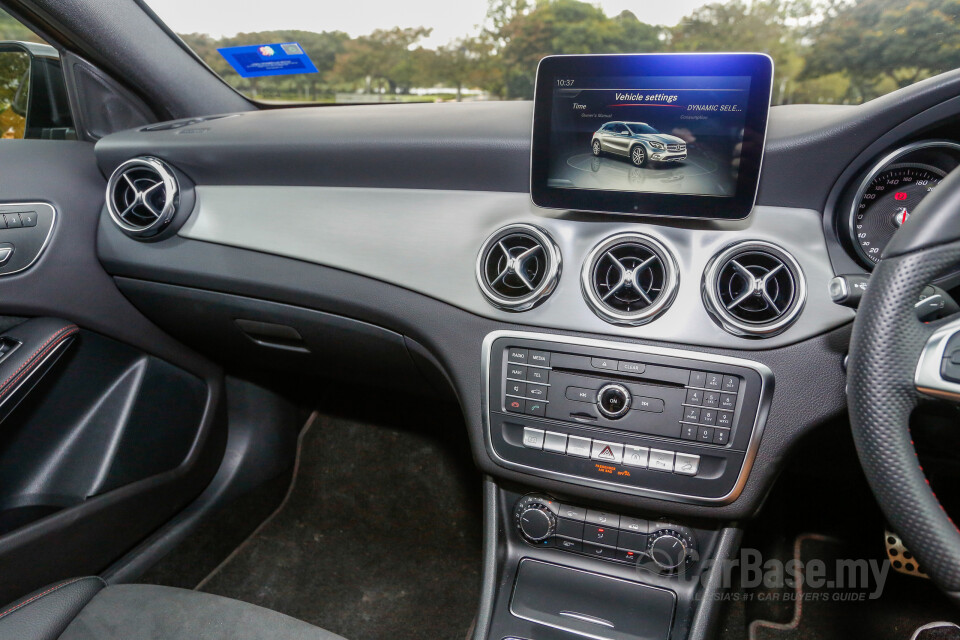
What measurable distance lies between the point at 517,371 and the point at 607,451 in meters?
0.21

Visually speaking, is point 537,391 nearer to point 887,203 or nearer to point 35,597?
point 887,203

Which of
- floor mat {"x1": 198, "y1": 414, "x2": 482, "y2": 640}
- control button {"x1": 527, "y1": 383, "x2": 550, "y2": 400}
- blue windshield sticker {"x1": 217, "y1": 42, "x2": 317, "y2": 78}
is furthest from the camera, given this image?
floor mat {"x1": 198, "y1": 414, "x2": 482, "y2": 640}

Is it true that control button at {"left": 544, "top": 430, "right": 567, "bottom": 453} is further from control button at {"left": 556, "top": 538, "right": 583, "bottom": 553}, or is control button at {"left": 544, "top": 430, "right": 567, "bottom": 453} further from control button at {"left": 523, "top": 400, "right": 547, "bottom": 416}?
control button at {"left": 556, "top": 538, "right": 583, "bottom": 553}

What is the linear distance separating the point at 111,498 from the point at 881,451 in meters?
1.60

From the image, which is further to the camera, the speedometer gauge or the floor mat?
the floor mat

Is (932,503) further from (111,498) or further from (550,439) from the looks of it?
(111,498)

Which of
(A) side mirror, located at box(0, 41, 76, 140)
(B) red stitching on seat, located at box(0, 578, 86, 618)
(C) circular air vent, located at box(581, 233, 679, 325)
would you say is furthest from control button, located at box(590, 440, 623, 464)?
(A) side mirror, located at box(0, 41, 76, 140)

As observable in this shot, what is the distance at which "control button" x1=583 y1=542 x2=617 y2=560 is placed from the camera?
1292mm

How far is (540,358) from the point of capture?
1192 mm

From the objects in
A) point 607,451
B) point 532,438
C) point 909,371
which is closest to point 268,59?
point 532,438

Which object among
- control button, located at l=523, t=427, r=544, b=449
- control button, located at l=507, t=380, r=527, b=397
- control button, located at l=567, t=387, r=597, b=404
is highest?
control button, located at l=567, t=387, r=597, b=404

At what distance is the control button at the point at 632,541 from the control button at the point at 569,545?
8 centimetres

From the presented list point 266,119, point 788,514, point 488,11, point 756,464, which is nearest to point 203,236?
point 266,119

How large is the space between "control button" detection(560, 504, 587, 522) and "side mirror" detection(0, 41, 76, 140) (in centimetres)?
153
